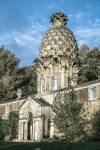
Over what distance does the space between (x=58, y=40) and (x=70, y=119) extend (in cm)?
1657

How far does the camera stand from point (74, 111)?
40.4 metres

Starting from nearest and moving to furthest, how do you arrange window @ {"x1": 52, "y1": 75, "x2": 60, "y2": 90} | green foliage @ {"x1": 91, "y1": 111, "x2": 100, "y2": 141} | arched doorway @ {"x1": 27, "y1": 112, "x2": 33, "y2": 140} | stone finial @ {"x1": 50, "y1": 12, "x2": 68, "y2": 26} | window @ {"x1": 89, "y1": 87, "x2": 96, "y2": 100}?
green foliage @ {"x1": 91, "y1": 111, "x2": 100, "y2": 141}, window @ {"x1": 89, "y1": 87, "x2": 96, "y2": 100}, arched doorway @ {"x1": 27, "y1": 112, "x2": 33, "y2": 140}, window @ {"x1": 52, "y1": 75, "x2": 60, "y2": 90}, stone finial @ {"x1": 50, "y1": 12, "x2": 68, "y2": 26}

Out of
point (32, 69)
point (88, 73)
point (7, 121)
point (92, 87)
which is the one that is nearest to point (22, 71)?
point (32, 69)

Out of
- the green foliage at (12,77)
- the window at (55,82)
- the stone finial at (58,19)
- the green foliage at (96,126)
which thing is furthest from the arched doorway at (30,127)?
the green foliage at (12,77)

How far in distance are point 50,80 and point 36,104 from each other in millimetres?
5982

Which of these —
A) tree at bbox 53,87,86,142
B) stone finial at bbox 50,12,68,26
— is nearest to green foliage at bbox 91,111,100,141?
tree at bbox 53,87,86,142

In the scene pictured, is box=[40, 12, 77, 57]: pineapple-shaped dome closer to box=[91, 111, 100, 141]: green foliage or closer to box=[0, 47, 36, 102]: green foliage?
box=[91, 111, 100, 141]: green foliage

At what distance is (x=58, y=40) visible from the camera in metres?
53.3

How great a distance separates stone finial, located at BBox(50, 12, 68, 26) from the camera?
54.9 meters

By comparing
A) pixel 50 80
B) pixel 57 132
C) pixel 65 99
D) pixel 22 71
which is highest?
pixel 22 71

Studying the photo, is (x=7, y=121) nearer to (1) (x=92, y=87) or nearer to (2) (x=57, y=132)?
(2) (x=57, y=132)

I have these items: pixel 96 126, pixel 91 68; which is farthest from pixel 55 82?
pixel 91 68

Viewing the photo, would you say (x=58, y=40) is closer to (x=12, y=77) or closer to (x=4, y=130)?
(x=4, y=130)

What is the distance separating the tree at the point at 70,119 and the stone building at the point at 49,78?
5.48 metres
